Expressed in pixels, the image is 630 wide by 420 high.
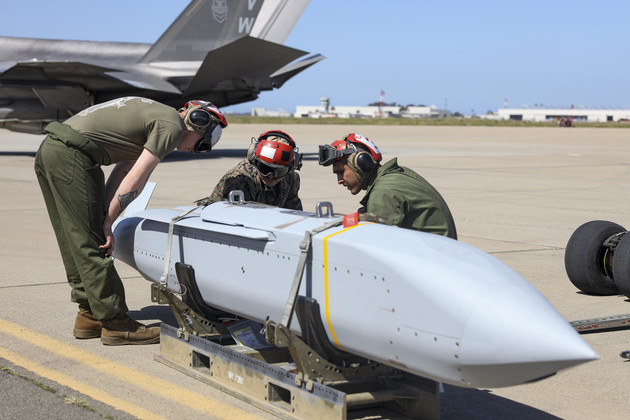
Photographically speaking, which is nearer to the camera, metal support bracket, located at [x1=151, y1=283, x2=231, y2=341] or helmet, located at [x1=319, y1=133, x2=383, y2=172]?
helmet, located at [x1=319, y1=133, x2=383, y2=172]

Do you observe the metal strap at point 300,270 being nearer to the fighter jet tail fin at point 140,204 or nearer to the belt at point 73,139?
the belt at point 73,139

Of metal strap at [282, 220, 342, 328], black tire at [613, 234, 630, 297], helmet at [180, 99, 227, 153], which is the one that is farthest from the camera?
black tire at [613, 234, 630, 297]

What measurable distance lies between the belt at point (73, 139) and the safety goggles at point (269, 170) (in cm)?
117

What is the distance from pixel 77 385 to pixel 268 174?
6.88ft

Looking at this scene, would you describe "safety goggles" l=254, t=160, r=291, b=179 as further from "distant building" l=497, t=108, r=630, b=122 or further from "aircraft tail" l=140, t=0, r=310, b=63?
"distant building" l=497, t=108, r=630, b=122

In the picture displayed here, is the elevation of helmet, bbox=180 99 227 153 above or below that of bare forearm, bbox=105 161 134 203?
above

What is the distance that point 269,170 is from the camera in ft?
19.8

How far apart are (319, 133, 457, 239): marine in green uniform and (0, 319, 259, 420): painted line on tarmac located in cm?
140

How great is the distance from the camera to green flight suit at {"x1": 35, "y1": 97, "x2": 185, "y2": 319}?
564 cm

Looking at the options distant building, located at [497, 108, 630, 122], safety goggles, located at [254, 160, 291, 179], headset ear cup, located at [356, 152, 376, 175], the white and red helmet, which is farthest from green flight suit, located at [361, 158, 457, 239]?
distant building, located at [497, 108, 630, 122]

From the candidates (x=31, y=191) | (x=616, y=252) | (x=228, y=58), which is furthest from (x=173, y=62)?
(x=616, y=252)

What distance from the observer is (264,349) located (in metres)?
5.15

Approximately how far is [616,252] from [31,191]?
12181 mm

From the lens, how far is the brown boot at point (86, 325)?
19.5ft
